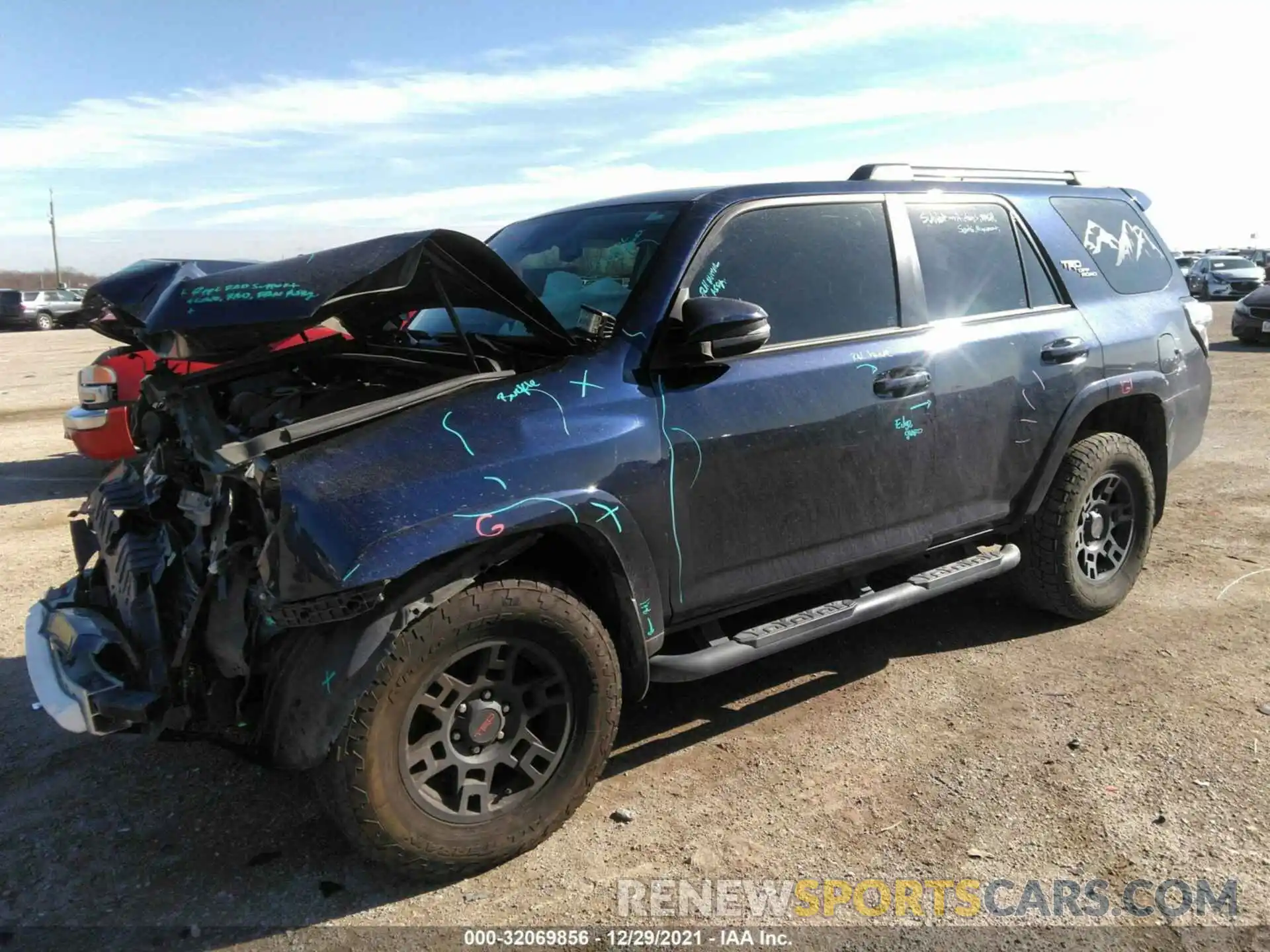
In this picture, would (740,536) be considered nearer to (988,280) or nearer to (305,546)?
(305,546)

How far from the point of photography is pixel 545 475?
113 inches

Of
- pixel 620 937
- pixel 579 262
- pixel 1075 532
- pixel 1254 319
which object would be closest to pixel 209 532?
pixel 579 262

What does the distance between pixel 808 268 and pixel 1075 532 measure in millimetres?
1955

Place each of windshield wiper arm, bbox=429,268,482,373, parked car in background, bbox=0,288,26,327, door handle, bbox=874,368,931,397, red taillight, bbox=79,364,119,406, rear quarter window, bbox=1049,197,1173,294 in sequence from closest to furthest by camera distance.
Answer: windshield wiper arm, bbox=429,268,482,373
door handle, bbox=874,368,931,397
rear quarter window, bbox=1049,197,1173,294
red taillight, bbox=79,364,119,406
parked car in background, bbox=0,288,26,327

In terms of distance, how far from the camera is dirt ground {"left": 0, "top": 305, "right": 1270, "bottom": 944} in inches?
113

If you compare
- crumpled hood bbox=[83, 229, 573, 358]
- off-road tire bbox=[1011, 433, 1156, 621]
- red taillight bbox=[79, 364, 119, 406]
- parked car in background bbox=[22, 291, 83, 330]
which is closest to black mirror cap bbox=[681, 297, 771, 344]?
crumpled hood bbox=[83, 229, 573, 358]

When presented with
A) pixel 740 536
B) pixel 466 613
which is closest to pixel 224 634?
pixel 466 613

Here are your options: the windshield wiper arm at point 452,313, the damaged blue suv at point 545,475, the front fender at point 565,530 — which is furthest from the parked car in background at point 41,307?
the front fender at point 565,530

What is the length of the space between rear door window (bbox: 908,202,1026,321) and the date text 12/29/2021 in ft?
8.23

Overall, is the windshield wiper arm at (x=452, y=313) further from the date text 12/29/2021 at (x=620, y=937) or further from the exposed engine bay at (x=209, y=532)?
the date text 12/29/2021 at (x=620, y=937)

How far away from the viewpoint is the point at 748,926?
2689 mm

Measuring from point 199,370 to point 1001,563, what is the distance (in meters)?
3.41

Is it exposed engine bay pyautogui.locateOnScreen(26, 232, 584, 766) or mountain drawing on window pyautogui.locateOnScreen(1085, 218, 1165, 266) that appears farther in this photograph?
mountain drawing on window pyautogui.locateOnScreen(1085, 218, 1165, 266)

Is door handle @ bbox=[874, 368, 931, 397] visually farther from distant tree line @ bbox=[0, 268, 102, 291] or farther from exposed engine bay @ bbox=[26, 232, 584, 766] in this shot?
distant tree line @ bbox=[0, 268, 102, 291]
